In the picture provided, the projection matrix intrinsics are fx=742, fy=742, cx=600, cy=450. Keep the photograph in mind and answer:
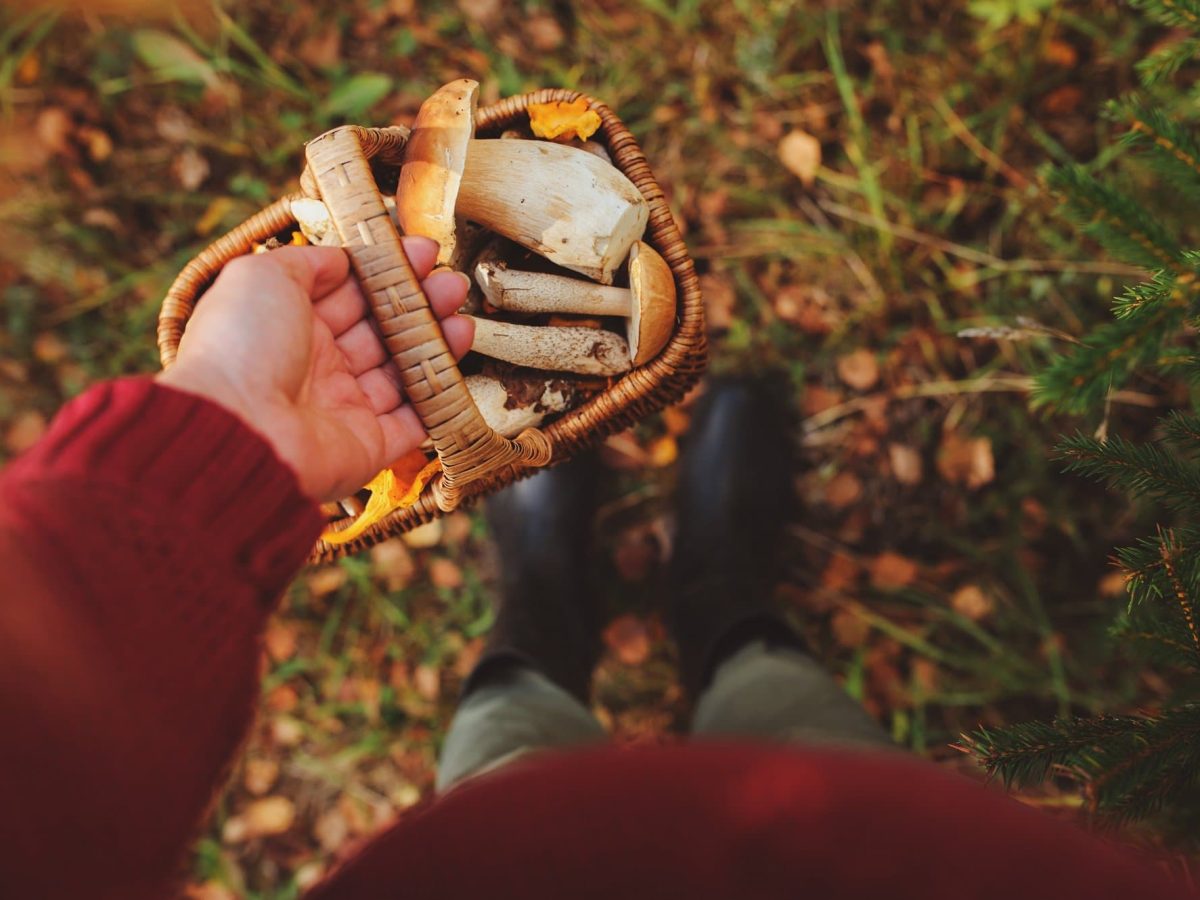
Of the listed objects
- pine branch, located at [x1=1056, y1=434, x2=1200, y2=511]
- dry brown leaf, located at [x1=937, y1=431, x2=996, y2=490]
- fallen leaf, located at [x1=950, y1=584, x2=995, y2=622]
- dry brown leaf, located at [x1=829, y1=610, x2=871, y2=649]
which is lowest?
dry brown leaf, located at [x1=829, y1=610, x2=871, y2=649]

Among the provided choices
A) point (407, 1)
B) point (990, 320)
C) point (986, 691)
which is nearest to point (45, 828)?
point (986, 691)

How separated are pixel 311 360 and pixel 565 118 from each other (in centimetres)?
55

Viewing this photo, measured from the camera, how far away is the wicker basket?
0.91m

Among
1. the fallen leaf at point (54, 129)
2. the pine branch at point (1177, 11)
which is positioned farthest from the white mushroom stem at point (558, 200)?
the fallen leaf at point (54, 129)

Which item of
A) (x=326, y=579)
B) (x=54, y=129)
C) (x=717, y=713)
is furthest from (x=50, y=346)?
(x=717, y=713)

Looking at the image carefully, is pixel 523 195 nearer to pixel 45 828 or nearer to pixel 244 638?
pixel 244 638

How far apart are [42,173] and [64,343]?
477mm

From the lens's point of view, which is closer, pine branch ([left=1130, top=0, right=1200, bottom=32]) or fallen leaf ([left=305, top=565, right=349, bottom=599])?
pine branch ([left=1130, top=0, right=1200, bottom=32])

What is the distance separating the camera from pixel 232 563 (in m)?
0.74

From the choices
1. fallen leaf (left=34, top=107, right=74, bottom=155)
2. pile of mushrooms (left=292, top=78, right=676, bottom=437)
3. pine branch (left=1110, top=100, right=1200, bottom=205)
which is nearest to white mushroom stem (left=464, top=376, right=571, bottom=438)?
pile of mushrooms (left=292, top=78, right=676, bottom=437)

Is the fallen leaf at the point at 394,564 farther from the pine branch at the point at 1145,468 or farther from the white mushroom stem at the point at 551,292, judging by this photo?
the pine branch at the point at 1145,468

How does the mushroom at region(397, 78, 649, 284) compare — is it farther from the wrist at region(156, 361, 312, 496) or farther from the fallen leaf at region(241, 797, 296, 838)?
the fallen leaf at region(241, 797, 296, 838)

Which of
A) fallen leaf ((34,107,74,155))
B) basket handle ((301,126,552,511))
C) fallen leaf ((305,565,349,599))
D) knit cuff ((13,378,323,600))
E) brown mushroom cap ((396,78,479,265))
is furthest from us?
fallen leaf ((34,107,74,155))

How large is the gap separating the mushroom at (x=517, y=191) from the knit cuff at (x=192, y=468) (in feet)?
1.41
